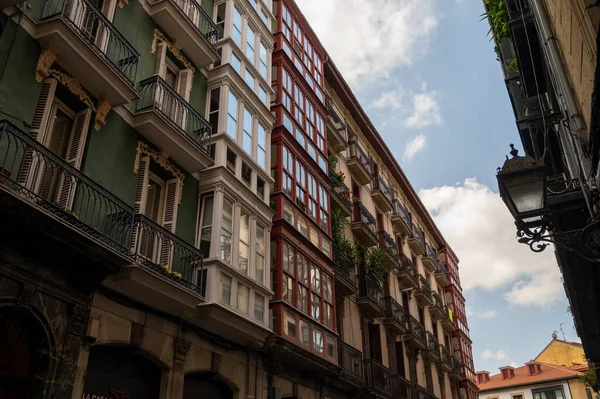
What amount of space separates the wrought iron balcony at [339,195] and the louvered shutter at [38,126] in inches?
551

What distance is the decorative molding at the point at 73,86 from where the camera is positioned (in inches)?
426

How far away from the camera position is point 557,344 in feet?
233

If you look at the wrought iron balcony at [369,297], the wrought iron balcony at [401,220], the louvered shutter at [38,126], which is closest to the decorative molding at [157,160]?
the louvered shutter at [38,126]

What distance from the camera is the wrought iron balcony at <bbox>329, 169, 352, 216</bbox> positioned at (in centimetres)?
2342

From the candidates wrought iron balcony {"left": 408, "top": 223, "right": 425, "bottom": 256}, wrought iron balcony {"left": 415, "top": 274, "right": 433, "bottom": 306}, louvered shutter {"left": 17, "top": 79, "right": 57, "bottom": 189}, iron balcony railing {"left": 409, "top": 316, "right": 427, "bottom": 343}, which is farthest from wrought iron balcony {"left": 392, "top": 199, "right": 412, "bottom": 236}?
louvered shutter {"left": 17, "top": 79, "right": 57, "bottom": 189}

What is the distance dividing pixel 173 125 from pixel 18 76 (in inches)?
149

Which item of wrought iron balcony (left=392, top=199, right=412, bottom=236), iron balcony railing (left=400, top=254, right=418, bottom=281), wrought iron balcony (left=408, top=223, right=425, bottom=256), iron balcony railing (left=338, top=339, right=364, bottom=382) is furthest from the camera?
wrought iron balcony (left=408, top=223, right=425, bottom=256)

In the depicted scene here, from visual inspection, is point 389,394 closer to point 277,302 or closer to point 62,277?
point 277,302

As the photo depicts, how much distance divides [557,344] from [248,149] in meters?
67.1

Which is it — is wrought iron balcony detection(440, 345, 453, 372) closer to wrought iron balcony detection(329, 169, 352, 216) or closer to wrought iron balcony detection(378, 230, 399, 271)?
wrought iron balcony detection(378, 230, 399, 271)

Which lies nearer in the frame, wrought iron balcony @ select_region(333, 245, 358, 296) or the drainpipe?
the drainpipe

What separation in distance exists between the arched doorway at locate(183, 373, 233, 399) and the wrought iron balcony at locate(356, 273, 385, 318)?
10121 mm

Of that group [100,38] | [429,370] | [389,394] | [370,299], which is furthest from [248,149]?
[429,370]

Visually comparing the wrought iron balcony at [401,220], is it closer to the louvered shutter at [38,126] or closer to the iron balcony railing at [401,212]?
the iron balcony railing at [401,212]
